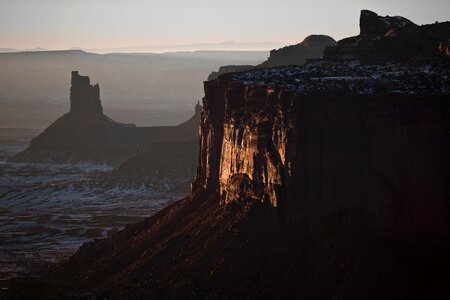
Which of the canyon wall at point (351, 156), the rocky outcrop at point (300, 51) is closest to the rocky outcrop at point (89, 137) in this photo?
the rocky outcrop at point (300, 51)

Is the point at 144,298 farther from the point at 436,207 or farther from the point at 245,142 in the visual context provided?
the point at 436,207

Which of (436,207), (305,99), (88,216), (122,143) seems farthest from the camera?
(122,143)

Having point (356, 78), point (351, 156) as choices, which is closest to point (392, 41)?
point (356, 78)

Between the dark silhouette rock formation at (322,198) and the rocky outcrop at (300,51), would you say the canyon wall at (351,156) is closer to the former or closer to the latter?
the dark silhouette rock formation at (322,198)

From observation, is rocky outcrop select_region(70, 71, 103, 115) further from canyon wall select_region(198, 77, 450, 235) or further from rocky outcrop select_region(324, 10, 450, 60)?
canyon wall select_region(198, 77, 450, 235)

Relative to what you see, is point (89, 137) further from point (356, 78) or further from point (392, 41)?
Result: point (356, 78)

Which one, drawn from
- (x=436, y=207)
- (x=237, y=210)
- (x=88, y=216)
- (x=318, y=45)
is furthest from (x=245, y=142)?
(x=318, y=45)

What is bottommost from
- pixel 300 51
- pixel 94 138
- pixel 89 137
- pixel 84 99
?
pixel 94 138
